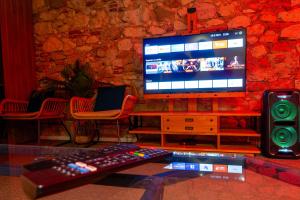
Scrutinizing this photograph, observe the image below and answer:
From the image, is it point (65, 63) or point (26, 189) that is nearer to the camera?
point (26, 189)

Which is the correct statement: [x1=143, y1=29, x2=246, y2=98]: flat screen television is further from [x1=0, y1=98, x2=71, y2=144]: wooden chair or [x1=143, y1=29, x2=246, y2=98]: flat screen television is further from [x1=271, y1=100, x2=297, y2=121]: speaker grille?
[x1=0, y1=98, x2=71, y2=144]: wooden chair

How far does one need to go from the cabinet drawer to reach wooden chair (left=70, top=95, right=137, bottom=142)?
43 centimetres

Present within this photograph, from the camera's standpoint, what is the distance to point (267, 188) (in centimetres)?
59

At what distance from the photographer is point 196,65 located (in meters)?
2.28

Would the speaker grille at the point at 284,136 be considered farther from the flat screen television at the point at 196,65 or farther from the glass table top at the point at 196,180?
the glass table top at the point at 196,180

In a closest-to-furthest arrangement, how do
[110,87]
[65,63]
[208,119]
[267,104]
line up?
1. [267,104]
2. [208,119]
3. [110,87]
4. [65,63]

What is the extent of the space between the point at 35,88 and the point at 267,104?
308 centimetres

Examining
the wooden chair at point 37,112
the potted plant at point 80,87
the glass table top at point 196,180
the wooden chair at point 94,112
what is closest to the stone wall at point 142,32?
the potted plant at point 80,87

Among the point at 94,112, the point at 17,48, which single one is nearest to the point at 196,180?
the point at 94,112

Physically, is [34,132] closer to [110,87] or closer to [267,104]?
[110,87]

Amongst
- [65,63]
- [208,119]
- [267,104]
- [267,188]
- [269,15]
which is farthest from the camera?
[65,63]

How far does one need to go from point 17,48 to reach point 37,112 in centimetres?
109

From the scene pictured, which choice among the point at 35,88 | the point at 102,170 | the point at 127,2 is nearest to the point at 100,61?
the point at 127,2

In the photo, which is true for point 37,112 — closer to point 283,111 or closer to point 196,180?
point 196,180
